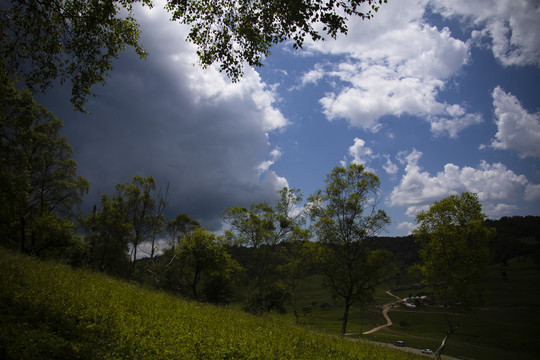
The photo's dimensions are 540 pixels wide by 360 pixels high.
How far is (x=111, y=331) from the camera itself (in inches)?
287

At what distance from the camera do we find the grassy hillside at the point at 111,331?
5.90 m

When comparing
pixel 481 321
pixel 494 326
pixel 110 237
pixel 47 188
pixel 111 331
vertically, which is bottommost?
pixel 481 321

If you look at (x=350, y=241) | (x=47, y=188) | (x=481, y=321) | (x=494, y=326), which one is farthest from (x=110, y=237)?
(x=481, y=321)

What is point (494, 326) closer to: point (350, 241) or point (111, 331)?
point (350, 241)

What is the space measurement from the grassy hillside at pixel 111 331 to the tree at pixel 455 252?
1787 cm

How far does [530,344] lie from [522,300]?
51.8 meters

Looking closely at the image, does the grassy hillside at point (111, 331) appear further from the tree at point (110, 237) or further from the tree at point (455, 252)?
the tree at point (110, 237)

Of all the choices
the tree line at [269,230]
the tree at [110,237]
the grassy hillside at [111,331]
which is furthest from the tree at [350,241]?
the tree at [110,237]

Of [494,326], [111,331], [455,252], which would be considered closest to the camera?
[111,331]

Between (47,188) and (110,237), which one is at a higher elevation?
(47,188)

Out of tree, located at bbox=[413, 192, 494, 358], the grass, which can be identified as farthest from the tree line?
the grass

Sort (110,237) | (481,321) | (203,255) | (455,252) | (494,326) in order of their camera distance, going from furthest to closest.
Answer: (481,321) → (494,326) → (110,237) → (203,255) → (455,252)

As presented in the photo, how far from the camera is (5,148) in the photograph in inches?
701

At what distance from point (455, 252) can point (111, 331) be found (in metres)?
28.5
